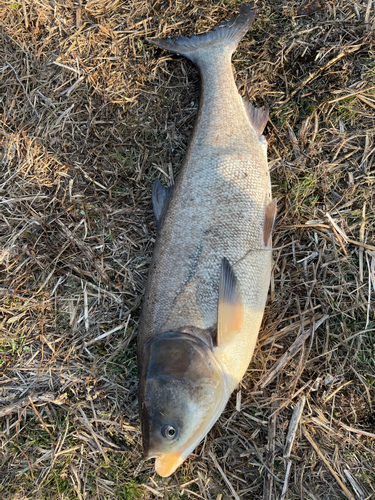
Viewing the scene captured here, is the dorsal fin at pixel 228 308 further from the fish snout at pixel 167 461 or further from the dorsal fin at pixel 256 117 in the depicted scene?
the dorsal fin at pixel 256 117

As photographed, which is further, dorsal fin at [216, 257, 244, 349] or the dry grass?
the dry grass

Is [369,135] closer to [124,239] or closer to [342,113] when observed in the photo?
[342,113]

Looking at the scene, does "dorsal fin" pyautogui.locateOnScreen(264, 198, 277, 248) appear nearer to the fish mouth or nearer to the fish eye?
the fish eye

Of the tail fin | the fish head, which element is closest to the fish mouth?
the fish head

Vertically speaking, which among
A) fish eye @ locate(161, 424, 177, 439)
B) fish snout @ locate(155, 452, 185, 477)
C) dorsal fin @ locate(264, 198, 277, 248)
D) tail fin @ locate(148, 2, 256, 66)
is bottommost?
fish snout @ locate(155, 452, 185, 477)

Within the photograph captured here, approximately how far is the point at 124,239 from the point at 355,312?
2298 mm

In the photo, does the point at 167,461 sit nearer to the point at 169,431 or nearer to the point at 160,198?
the point at 169,431

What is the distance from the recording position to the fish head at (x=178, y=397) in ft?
7.34

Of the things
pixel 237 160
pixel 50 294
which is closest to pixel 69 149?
pixel 50 294

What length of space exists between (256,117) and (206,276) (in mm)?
1633

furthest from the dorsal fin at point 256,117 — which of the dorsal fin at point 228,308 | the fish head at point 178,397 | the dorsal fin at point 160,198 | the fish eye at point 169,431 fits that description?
the fish eye at point 169,431

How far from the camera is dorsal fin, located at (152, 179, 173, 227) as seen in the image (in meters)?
2.90

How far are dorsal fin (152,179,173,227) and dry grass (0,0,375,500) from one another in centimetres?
43

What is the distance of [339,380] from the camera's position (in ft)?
9.47
